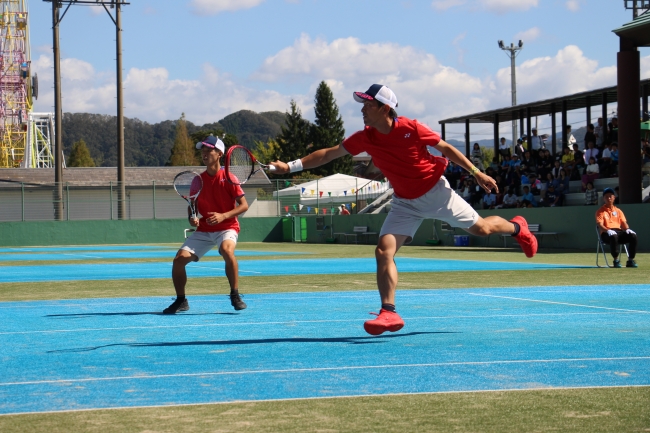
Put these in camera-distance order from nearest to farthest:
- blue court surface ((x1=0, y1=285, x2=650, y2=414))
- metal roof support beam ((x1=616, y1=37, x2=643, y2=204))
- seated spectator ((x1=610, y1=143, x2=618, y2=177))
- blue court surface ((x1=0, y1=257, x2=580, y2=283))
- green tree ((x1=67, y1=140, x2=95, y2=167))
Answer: blue court surface ((x1=0, y1=285, x2=650, y2=414)) → blue court surface ((x1=0, y1=257, x2=580, y2=283)) → metal roof support beam ((x1=616, y1=37, x2=643, y2=204)) → seated spectator ((x1=610, y1=143, x2=618, y2=177)) → green tree ((x1=67, y1=140, x2=95, y2=167))

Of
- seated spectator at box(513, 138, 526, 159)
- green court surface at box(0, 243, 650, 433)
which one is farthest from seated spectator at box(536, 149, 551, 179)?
green court surface at box(0, 243, 650, 433)

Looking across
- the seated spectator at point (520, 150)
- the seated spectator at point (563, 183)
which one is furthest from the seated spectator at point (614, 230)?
the seated spectator at point (520, 150)

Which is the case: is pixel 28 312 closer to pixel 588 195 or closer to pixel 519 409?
pixel 519 409

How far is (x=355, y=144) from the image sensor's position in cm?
805

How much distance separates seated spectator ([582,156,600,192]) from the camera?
97.6 feet

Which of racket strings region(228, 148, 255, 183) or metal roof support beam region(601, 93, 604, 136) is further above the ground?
metal roof support beam region(601, 93, 604, 136)

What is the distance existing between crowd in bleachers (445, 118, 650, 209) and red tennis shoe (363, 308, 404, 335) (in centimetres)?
2270

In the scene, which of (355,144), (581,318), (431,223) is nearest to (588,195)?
(431,223)

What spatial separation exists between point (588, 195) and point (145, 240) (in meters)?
26.5

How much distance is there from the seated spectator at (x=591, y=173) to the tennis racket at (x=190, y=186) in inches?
813

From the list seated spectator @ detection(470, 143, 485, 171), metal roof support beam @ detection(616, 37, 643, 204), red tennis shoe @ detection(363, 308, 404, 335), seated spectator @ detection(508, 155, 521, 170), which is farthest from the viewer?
seated spectator @ detection(470, 143, 485, 171)

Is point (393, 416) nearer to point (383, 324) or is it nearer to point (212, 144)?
point (383, 324)

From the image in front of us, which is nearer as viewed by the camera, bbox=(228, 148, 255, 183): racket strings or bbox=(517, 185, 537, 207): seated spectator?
bbox=(228, 148, 255, 183): racket strings

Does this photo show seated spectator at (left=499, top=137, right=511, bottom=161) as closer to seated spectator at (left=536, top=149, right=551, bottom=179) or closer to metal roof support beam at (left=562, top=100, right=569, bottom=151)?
metal roof support beam at (left=562, top=100, right=569, bottom=151)
